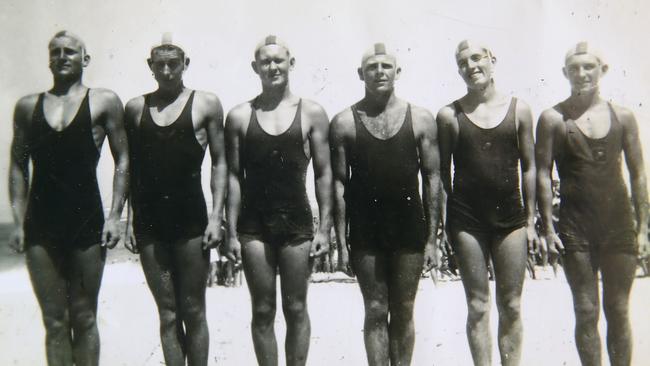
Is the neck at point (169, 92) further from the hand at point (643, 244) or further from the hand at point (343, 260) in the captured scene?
the hand at point (643, 244)

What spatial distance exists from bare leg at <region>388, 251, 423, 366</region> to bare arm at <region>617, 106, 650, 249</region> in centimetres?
167

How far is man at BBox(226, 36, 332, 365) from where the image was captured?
154 inches

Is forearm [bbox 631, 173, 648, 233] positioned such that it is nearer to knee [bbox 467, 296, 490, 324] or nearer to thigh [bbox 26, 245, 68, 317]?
knee [bbox 467, 296, 490, 324]

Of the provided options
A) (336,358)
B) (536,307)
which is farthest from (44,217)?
(536,307)

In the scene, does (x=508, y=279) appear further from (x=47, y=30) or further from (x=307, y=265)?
(x=47, y=30)

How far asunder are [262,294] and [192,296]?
471 millimetres

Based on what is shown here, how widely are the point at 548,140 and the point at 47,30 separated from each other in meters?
3.96

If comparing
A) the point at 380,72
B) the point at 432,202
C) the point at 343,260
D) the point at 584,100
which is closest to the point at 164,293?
the point at 343,260

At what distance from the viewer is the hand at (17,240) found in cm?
404

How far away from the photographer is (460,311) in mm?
8938

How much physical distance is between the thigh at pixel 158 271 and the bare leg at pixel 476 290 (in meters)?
1.94

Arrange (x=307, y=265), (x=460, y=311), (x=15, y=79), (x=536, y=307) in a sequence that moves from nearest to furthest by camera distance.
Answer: (x=307, y=265)
(x=15, y=79)
(x=536, y=307)
(x=460, y=311)

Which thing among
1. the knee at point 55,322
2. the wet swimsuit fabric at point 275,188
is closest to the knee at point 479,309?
the wet swimsuit fabric at point 275,188

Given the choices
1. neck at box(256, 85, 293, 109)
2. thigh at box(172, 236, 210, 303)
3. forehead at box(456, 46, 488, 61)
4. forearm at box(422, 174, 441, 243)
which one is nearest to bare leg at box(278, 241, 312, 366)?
thigh at box(172, 236, 210, 303)
